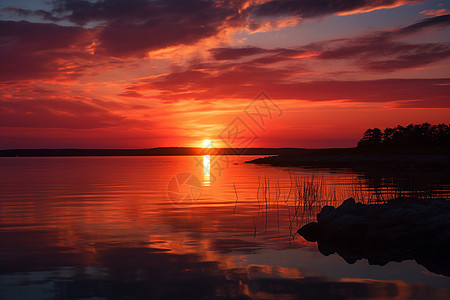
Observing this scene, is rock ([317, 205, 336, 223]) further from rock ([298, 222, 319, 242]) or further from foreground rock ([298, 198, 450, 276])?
rock ([298, 222, 319, 242])

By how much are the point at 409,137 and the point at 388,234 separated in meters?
124

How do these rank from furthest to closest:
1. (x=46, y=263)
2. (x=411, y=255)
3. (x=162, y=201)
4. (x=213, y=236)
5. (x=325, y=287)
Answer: (x=162, y=201), (x=213, y=236), (x=411, y=255), (x=46, y=263), (x=325, y=287)

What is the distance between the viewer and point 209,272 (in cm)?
1133

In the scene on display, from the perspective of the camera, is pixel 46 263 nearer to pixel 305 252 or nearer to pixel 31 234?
pixel 31 234

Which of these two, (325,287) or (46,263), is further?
(46,263)

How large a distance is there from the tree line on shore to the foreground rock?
112 metres

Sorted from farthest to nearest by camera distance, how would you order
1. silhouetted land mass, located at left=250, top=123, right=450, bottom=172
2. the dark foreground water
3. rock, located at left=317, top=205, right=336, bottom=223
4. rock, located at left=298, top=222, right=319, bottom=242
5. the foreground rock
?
silhouetted land mass, located at left=250, top=123, right=450, bottom=172, rock, located at left=317, top=205, right=336, bottom=223, rock, located at left=298, top=222, right=319, bottom=242, the foreground rock, the dark foreground water

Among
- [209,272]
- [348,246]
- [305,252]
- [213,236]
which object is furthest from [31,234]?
[348,246]

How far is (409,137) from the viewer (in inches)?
5069

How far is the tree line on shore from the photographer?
120 metres

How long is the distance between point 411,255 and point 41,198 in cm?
2444

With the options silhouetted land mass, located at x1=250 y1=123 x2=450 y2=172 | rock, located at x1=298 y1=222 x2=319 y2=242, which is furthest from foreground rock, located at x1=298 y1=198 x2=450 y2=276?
silhouetted land mass, located at x1=250 y1=123 x2=450 y2=172

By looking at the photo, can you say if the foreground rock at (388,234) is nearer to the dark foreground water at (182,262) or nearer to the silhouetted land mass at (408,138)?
the dark foreground water at (182,262)

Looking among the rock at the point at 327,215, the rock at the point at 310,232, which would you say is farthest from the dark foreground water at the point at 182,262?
the rock at the point at 327,215
